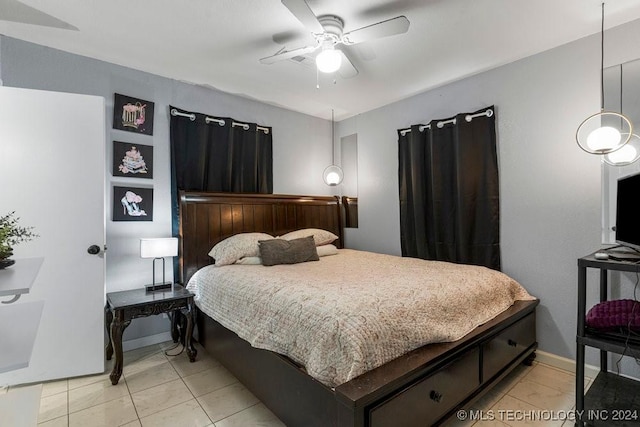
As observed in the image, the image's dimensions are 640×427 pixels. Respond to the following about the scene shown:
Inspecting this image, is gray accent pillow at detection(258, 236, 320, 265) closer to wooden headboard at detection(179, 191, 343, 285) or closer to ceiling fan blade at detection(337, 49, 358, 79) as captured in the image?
wooden headboard at detection(179, 191, 343, 285)

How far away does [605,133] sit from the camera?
2.09 m

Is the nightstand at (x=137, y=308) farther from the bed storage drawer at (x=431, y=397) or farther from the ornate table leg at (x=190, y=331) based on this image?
the bed storage drawer at (x=431, y=397)

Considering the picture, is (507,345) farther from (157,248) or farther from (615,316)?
(157,248)

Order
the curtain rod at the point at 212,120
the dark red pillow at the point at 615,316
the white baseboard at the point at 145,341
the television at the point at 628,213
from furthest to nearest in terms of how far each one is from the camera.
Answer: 1. the curtain rod at the point at 212,120
2. the white baseboard at the point at 145,341
3. the television at the point at 628,213
4. the dark red pillow at the point at 615,316

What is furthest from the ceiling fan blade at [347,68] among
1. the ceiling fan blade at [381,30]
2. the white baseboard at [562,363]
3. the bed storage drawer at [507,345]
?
the white baseboard at [562,363]

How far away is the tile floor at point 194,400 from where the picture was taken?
1920 millimetres

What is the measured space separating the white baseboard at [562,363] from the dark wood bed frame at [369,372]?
129mm

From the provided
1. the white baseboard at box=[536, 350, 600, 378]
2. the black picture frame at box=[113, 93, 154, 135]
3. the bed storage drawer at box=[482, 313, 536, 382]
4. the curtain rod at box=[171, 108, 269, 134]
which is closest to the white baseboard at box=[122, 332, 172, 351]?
the black picture frame at box=[113, 93, 154, 135]

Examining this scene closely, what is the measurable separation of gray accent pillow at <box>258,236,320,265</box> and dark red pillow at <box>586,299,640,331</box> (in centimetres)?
212

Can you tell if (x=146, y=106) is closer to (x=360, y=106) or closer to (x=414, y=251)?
(x=360, y=106)

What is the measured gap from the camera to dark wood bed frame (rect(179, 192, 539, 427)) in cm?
138

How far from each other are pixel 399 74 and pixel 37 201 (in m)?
3.20

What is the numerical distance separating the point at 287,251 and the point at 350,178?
182cm

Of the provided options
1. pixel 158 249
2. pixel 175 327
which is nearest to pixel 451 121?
pixel 158 249
